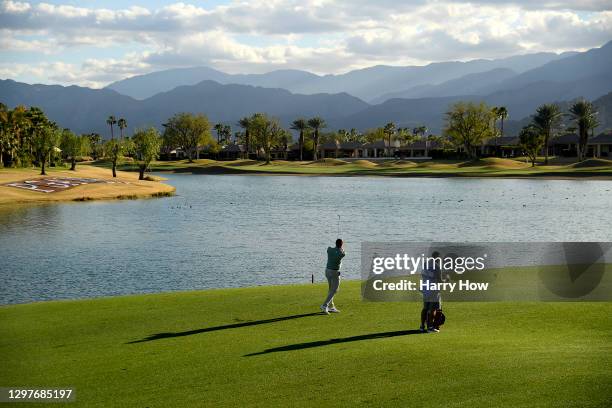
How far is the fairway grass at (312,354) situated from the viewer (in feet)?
49.9

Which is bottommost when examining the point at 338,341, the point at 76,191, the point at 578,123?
the point at 76,191

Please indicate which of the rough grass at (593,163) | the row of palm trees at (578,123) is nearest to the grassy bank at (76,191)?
the rough grass at (593,163)

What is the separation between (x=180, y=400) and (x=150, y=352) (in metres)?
4.60

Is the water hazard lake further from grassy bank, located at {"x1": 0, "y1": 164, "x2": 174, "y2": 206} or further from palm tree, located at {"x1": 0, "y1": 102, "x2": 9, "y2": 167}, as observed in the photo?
palm tree, located at {"x1": 0, "y1": 102, "x2": 9, "y2": 167}

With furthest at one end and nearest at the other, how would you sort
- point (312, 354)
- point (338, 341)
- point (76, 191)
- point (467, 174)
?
point (467, 174), point (76, 191), point (338, 341), point (312, 354)

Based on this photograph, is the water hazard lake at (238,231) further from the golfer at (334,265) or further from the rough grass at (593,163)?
the rough grass at (593,163)

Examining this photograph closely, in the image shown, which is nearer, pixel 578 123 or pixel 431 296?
pixel 431 296

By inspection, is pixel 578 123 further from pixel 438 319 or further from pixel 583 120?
pixel 438 319

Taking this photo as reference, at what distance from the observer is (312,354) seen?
1864 cm

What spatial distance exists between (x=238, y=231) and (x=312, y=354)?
4776 cm

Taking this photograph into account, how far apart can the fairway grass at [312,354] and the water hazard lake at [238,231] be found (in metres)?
12.3

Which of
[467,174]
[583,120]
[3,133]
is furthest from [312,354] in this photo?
[583,120]

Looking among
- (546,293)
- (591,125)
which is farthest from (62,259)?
(591,125)

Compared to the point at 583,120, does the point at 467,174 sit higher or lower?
lower
